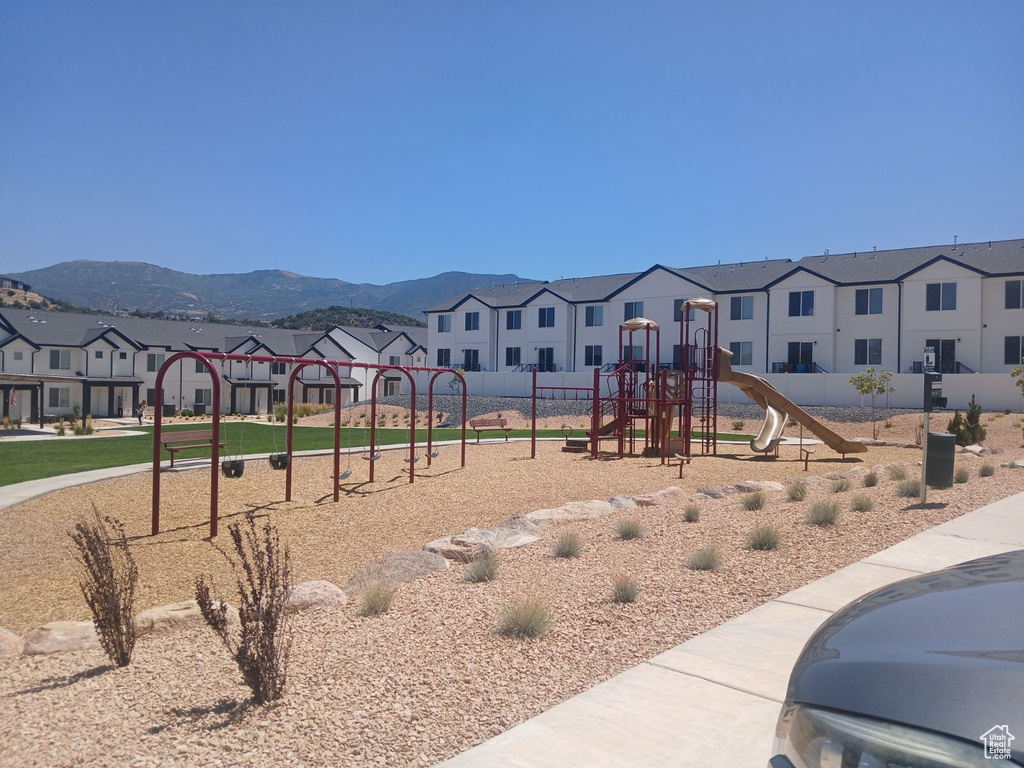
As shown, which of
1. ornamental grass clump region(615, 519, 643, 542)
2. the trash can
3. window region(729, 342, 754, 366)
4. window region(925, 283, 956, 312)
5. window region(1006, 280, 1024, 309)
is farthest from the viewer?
window region(729, 342, 754, 366)

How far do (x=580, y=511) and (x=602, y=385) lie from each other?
128 feet

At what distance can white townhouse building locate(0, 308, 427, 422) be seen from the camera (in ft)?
184

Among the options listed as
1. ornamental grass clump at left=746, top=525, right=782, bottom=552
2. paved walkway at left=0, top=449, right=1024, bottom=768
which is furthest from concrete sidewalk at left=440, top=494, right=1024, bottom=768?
ornamental grass clump at left=746, top=525, right=782, bottom=552

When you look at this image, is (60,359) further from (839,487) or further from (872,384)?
(839,487)

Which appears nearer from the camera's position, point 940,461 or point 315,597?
point 315,597

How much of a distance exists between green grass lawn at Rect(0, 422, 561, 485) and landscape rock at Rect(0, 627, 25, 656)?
1122cm

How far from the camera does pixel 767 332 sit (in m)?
50.1

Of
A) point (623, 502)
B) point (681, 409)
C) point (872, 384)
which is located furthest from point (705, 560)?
point (872, 384)

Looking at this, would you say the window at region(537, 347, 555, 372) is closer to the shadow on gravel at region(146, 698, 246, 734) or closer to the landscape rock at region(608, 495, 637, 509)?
the landscape rock at region(608, 495, 637, 509)

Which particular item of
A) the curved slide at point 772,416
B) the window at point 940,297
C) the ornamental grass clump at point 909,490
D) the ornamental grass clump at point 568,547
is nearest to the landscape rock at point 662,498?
the ornamental grass clump at point 909,490

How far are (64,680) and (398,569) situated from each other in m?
3.77

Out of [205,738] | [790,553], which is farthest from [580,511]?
[205,738]

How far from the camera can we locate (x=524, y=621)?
645cm

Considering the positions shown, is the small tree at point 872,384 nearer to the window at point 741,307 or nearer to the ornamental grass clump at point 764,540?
the window at point 741,307
